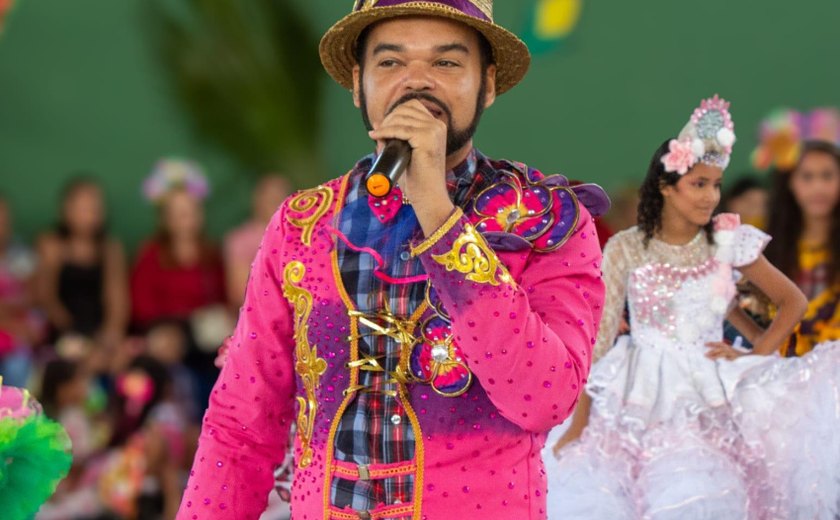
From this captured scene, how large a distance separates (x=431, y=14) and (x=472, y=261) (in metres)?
0.60

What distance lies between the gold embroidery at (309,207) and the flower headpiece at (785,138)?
216 centimetres

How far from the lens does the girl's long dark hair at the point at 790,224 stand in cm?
454

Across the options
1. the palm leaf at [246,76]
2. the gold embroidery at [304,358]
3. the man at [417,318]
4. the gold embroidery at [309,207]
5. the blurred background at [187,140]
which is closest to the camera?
the man at [417,318]

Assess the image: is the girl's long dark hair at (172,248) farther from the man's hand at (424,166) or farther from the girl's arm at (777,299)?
the man's hand at (424,166)

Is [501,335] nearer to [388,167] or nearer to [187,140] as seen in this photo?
[388,167]

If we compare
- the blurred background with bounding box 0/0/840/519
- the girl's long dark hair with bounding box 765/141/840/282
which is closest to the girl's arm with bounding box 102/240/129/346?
the blurred background with bounding box 0/0/840/519

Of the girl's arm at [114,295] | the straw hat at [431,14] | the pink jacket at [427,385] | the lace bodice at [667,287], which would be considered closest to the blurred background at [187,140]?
the girl's arm at [114,295]

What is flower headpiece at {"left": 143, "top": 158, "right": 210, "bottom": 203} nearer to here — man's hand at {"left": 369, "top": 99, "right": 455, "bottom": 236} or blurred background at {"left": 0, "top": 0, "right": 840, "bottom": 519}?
blurred background at {"left": 0, "top": 0, "right": 840, "bottom": 519}

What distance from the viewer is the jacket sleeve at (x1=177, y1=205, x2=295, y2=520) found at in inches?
112

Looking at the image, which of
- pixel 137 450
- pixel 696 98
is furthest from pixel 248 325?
pixel 696 98

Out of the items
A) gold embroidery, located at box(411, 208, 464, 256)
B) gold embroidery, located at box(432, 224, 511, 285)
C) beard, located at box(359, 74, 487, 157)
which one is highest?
beard, located at box(359, 74, 487, 157)

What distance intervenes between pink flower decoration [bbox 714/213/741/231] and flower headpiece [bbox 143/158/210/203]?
16.4 ft

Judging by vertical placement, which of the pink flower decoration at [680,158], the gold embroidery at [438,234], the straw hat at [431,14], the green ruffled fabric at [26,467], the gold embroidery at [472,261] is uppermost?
the straw hat at [431,14]

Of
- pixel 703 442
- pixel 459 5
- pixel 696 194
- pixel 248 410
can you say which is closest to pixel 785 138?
pixel 696 194
